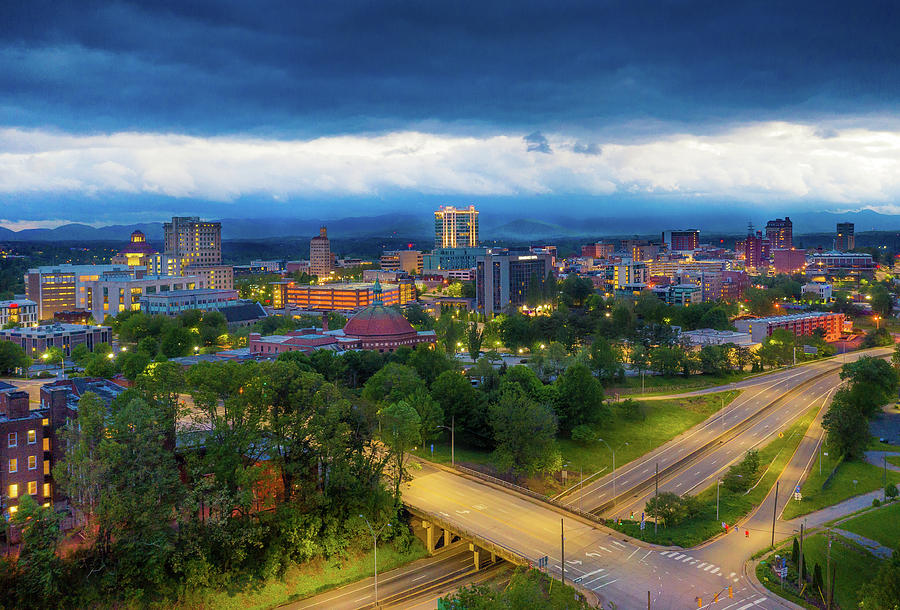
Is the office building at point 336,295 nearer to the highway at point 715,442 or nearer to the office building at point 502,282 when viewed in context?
the office building at point 502,282

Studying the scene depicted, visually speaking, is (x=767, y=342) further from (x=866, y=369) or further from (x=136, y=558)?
(x=136, y=558)

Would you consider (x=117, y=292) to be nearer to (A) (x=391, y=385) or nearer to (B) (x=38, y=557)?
(A) (x=391, y=385)

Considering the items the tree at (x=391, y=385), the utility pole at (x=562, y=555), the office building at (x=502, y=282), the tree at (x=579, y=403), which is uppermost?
the office building at (x=502, y=282)

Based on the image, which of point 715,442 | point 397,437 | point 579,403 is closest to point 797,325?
point 715,442

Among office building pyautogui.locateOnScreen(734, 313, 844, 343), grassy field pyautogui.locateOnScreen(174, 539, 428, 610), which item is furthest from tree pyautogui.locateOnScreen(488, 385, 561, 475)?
office building pyautogui.locateOnScreen(734, 313, 844, 343)

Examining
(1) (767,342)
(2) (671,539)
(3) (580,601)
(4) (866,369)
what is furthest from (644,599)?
(1) (767,342)

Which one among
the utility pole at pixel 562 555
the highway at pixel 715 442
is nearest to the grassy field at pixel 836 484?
the highway at pixel 715 442
